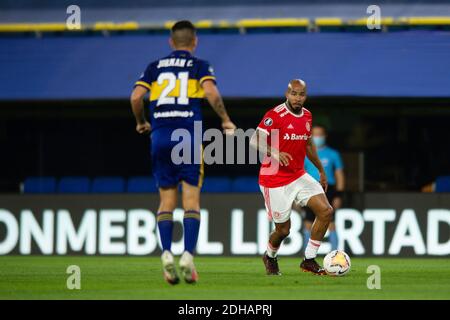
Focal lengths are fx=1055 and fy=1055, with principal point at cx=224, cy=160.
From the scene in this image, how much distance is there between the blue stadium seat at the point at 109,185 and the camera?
1734cm

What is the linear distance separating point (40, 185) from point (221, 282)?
25.7 ft

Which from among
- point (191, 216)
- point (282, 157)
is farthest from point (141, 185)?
point (191, 216)

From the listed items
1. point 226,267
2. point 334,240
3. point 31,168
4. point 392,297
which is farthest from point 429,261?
point 31,168

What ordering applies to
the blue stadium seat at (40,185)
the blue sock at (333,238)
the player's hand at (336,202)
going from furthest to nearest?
the blue stadium seat at (40,185) → the blue sock at (333,238) → the player's hand at (336,202)

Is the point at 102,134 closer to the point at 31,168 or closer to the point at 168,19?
the point at 31,168

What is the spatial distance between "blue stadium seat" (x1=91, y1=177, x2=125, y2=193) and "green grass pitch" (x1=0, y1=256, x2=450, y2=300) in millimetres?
2649

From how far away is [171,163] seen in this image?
31.8 feet

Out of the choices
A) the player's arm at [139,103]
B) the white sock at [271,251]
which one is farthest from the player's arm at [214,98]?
the white sock at [271,251]

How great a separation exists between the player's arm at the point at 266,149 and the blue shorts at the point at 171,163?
1289 millimetres

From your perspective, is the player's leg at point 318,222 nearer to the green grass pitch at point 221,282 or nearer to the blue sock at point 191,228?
the green grass pitch at point 221,282

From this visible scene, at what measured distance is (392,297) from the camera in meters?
8.99

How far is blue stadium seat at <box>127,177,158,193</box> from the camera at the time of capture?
17.3 m

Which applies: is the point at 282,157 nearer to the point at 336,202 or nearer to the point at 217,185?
the point at 336,202

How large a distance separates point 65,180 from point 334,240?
15.8ft
